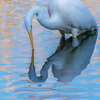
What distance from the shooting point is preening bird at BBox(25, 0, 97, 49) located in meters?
8.07

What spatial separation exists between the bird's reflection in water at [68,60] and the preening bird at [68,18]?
209mm

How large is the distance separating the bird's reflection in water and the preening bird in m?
0.21

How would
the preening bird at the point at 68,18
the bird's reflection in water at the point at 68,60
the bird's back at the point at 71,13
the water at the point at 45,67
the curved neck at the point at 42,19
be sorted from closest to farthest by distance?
the water at the point at 45,67 → the bird's reflection in water at the point at 68,60 → the curved neck at the point at 42,19 → the preening bird at the point at 68,18 → the bird's back at the point at 71,13

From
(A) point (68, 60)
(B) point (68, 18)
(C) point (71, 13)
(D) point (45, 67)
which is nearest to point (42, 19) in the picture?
(B) point (68, 18)

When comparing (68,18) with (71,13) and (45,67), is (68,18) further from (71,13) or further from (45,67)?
(45,67)

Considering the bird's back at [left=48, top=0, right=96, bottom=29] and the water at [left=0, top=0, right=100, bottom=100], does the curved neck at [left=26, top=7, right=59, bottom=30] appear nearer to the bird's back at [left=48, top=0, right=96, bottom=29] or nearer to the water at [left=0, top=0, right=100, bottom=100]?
the bird's back at [left=48, top=0, right=96, bottom=29]

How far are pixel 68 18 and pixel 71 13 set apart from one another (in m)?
0.14

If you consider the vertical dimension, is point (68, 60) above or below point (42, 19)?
below

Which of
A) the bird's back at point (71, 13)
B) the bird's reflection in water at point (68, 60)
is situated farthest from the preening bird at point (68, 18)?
the bird's reflection in water at point (68, 60)

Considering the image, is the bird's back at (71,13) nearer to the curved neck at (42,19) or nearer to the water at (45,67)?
the curved neck at (42,19)

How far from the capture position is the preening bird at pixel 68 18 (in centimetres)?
807

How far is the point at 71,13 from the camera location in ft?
27.5

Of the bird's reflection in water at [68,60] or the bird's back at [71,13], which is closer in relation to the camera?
the bird's reflection in water at [68,60]

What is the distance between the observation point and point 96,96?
18.8ft
